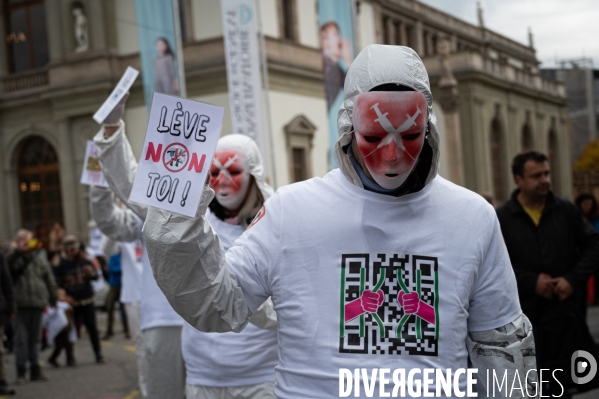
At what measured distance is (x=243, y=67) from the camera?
17000mm

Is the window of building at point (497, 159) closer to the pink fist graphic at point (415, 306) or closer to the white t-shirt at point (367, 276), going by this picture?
the white t-shirt at point (367, 276)

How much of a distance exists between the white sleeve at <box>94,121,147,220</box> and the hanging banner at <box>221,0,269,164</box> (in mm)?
11786

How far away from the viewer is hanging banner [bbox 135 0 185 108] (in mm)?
19312

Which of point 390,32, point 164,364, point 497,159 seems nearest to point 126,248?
point 164,364

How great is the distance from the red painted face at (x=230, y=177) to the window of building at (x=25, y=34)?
2632 cm

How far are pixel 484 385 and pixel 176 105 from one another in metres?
1.26

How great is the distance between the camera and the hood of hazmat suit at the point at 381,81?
2.51 meters

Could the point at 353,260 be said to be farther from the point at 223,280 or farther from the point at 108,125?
the point at 108,125

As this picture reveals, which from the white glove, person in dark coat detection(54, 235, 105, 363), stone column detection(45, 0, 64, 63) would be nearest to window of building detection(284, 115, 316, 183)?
stone column detection(45, 0, 64, 63)

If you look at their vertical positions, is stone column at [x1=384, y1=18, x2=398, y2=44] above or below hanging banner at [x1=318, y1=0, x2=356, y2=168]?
above

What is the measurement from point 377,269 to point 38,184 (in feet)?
91.3

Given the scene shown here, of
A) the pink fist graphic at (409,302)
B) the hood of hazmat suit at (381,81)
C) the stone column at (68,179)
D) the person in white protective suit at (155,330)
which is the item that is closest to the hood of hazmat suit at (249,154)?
the person in white protective suit at (155,330)

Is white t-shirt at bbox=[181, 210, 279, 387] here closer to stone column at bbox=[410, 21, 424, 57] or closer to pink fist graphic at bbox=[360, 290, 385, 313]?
pink fist graphic at bbox=[360, 290, 385, 313]

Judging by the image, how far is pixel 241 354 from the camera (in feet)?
13.3
